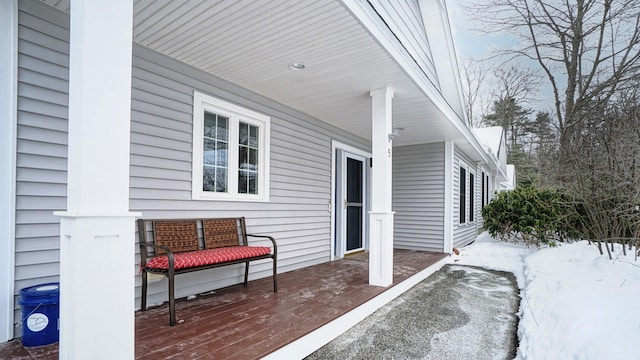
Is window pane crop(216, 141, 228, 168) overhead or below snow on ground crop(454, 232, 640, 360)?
overhead

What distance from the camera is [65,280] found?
1.46 meters

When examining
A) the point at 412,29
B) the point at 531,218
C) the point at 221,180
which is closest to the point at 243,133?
the point at 221,180

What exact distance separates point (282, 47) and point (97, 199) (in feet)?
7.04

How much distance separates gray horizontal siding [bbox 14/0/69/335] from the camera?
2.35 meters

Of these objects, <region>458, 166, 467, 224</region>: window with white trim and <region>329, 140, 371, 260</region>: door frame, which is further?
<region>458, 166, 467, 224</region>: window with white trim

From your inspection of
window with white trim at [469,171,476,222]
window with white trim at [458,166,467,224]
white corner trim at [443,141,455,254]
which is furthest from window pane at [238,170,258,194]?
window with white trim at [469,171,476,222]

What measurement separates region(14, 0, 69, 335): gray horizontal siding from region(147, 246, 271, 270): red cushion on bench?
28.8 inches

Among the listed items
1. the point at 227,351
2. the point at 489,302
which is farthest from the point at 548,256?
the point at 227,351

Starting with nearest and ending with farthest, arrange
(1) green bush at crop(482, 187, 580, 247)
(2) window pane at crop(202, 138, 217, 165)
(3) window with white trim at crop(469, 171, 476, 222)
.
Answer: (2) window pane at crop(202, 138, 217, 165), (1) green bush at crop(482, 187, 580, 247), (3) window with white trim at crop(469, 171, 476, 222)

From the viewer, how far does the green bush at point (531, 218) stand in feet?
20.1

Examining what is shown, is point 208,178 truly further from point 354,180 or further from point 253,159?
point 354,180

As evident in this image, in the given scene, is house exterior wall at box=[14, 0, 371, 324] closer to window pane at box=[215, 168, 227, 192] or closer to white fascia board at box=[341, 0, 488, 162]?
window pane at box=[215, 168, 227, 192]

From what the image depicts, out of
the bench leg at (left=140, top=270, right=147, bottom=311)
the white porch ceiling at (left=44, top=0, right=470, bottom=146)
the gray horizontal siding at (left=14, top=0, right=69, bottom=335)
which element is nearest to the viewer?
the gray horizontal siding at (left=14, top=0, right=69, bottom=335)

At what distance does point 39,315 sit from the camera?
221 cm
